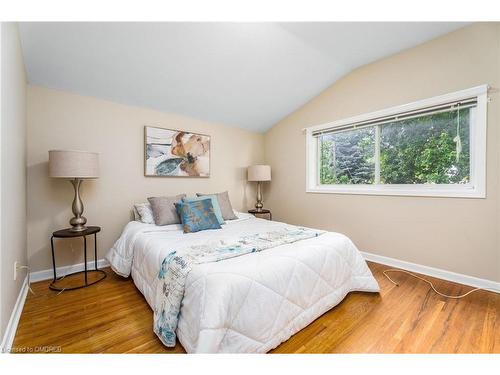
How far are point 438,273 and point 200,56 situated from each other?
333cm

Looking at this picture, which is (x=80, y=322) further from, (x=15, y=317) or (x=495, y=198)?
(x=495, y=198)

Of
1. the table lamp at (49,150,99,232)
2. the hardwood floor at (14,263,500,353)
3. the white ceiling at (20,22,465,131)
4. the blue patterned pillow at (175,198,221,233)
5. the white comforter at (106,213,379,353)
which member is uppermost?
the white ceiling at (20,22,465,131)

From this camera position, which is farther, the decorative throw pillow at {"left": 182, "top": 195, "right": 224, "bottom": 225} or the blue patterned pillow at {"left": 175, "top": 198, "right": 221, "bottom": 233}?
the decorative throw pillow at {"left": 182, "top": 195, "right": 224, "bottom": 225}

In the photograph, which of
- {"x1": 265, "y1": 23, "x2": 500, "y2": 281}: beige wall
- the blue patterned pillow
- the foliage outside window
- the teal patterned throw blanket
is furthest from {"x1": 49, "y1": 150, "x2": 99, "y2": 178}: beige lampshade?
the foliage outside window

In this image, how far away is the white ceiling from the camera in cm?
194

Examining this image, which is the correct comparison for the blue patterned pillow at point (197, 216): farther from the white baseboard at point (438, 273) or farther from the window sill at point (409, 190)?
the white baseboard at point (438, 273)

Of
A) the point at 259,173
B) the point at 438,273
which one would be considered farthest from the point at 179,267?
the point at 438,273

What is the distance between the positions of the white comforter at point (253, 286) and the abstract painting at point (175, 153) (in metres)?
1.09

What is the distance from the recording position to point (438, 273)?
7.73 feet

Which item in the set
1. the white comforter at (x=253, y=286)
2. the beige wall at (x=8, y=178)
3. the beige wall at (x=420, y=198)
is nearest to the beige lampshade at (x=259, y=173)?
the beige wall at (x=420, y=198)

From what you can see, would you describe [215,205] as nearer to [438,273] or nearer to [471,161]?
[438,273]

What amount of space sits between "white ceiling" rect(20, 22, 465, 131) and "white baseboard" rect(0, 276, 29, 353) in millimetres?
1979

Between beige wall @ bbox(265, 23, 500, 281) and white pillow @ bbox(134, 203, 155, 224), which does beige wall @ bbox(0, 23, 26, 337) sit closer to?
white pillow @ bbox(134, 203, 155, 224)
